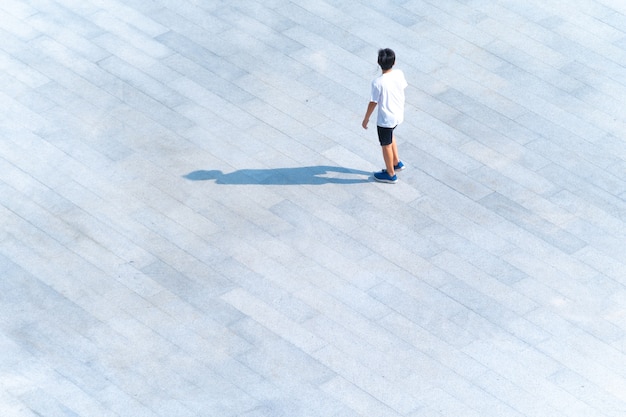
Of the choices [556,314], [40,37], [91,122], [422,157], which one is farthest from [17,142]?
[556,314]

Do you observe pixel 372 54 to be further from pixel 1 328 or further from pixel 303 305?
pixel 1 328

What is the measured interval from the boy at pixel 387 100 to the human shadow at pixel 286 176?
49 cm

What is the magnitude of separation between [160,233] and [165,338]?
1434mm

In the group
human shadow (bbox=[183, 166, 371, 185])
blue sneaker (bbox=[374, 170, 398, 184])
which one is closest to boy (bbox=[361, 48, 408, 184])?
blue sneaker (bbox=[374, 170, 398, 184])

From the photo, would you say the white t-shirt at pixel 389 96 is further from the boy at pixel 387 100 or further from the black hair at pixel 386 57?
the black hair at pixel 386 57

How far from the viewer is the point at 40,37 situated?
14359 millimetres

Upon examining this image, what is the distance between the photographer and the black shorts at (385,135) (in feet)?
39.1

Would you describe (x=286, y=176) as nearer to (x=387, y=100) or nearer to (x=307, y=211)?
(x=307, y=211)

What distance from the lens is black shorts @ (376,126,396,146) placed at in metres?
11.9

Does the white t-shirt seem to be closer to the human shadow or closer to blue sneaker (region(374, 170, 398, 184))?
blue sneaker (region(374, 170, 398, 184))

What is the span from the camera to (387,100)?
11.8 metres

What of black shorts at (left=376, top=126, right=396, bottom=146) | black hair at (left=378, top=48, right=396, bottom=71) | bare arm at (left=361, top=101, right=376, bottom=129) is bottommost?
black shorts at (left=376, top=126, right=396, bottom=146)

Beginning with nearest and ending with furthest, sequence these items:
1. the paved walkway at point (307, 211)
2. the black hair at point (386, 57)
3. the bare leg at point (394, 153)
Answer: the paved walkway at point (307, 211)
the black hair at point (386, 57)
the bare leg at point (394, 153)

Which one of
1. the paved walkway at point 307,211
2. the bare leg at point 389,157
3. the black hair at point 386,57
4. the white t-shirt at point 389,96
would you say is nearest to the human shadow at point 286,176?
the paved walkway at point 307,211
